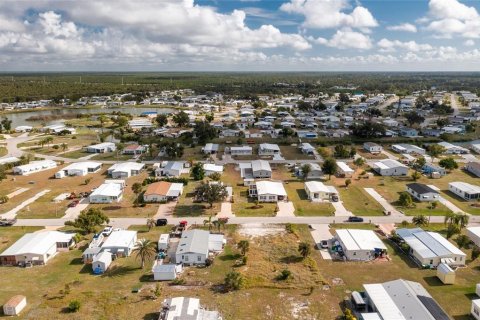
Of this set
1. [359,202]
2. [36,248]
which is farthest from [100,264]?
[359,202]

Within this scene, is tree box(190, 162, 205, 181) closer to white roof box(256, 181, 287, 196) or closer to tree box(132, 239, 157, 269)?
white roof box(256, 181, 287, 196)

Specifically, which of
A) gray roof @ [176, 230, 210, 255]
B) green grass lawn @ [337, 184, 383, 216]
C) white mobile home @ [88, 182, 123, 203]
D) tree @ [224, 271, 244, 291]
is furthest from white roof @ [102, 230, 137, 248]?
green grass lawn @ [337, 184, 383, 216]

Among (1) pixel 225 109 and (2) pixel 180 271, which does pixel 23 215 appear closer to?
(2) pixel 180 271

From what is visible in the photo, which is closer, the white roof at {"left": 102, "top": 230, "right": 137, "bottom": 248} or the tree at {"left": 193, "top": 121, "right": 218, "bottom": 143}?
the white roof at {"left": 102, "top": 230, "right": 137, "bottom": 248}

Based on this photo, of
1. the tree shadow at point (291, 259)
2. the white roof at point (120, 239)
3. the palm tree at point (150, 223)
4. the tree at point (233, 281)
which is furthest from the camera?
the palm tree at point (150, 223)

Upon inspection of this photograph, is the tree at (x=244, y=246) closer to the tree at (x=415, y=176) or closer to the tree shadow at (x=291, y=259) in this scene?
the tree shadow at (x=291, y=259)

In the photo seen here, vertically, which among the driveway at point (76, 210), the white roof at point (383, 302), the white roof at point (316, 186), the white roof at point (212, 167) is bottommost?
the driveway at point (76, 210)

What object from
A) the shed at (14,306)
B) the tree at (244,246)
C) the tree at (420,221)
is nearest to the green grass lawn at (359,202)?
the tree at (420,221)
